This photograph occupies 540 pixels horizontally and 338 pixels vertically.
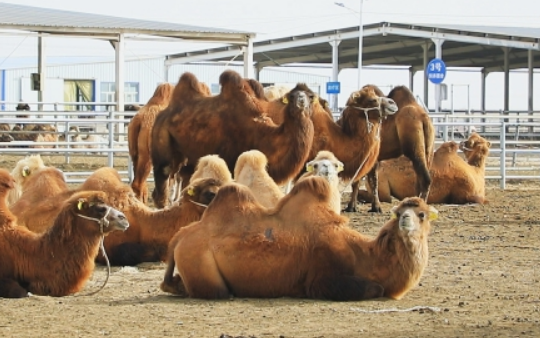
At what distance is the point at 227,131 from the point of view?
1341 cm

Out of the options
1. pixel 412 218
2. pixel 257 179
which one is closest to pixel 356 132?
pixel 257 179

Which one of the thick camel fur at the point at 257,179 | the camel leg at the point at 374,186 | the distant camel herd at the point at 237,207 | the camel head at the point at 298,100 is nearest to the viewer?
the distant camel herd at the point at 237,207

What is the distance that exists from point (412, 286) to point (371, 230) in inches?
199

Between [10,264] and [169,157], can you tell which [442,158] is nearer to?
[169,157]

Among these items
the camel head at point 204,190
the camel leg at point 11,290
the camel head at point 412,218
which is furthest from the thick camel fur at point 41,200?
the camel head at point 412,218

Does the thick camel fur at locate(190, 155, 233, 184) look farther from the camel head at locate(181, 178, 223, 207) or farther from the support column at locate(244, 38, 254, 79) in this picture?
the support column at locate(244, 38, 254, 79)

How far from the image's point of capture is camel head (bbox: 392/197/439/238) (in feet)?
25.9

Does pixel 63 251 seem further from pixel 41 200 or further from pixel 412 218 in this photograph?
pixel 412 218

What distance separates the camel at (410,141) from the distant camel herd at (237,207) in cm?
2

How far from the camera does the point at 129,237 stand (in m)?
10.2

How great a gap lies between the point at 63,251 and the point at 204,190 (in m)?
1.44

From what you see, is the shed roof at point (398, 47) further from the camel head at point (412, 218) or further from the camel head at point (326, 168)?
the camel head at point (412, 218)

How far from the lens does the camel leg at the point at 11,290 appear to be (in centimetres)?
827

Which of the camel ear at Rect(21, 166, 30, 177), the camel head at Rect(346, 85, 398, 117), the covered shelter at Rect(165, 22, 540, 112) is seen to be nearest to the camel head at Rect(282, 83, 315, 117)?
the camel head at Rect(346, 85, 398, 117)
